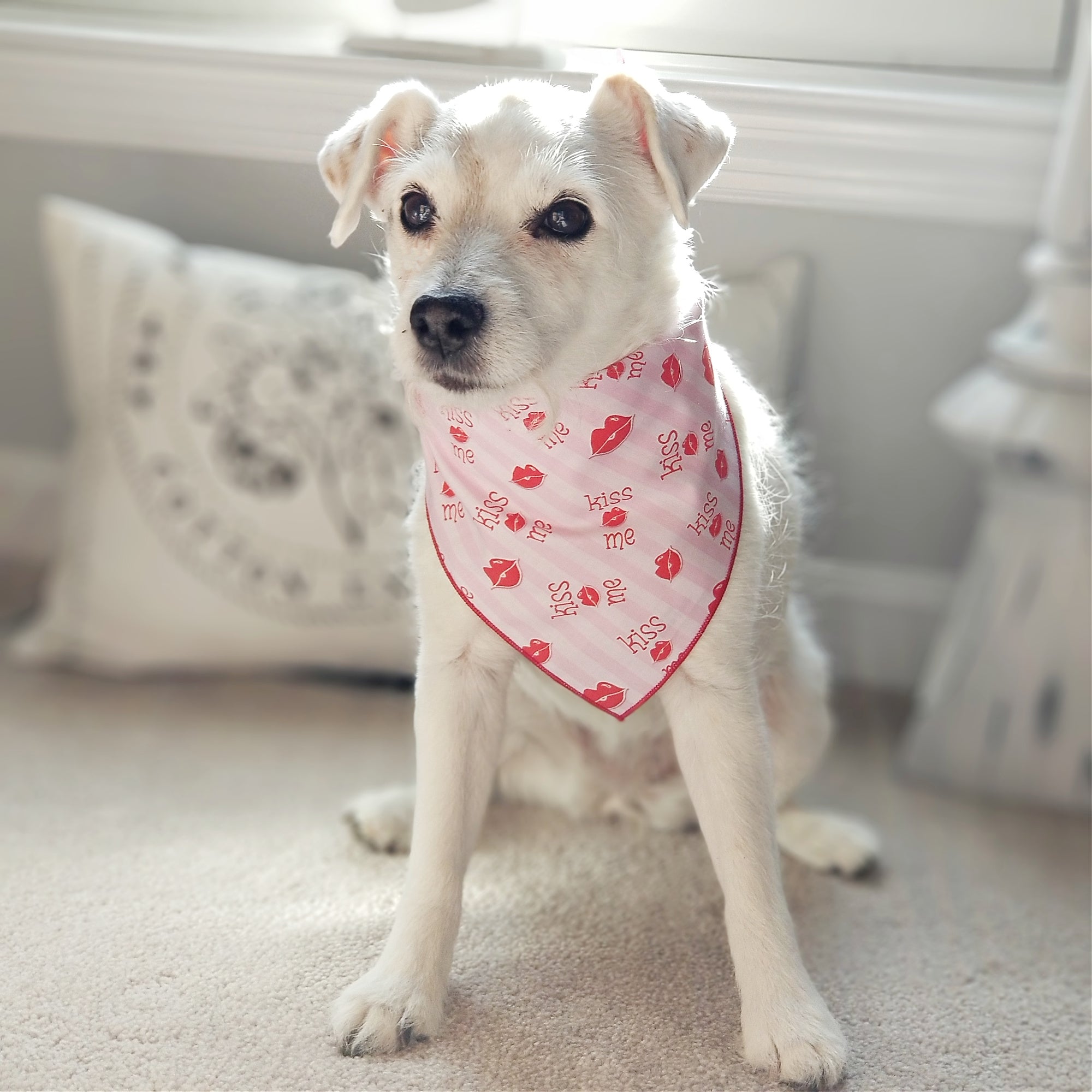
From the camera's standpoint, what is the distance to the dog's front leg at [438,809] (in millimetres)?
1192

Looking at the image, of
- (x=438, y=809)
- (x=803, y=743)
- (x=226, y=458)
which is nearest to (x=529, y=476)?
(x=438, y=809)

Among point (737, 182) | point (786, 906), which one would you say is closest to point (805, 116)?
point (737, 182)

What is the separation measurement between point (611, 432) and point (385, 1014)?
1.96 ft

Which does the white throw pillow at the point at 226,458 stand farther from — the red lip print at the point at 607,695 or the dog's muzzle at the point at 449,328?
the dog's muzzle at the point at 449,328

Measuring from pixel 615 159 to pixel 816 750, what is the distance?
74 centimetres

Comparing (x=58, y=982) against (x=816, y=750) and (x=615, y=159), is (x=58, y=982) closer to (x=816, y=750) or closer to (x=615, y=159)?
(x=816, y=750)

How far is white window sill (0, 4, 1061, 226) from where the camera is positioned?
4.30 feet

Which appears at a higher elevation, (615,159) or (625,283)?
(615,159)

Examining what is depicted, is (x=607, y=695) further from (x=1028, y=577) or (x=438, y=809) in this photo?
(x=1028, y=577)

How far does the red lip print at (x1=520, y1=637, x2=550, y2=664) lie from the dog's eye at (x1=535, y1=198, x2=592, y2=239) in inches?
15.5

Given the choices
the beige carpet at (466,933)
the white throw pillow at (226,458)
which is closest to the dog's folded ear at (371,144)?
the white throw pillow at (226,458)

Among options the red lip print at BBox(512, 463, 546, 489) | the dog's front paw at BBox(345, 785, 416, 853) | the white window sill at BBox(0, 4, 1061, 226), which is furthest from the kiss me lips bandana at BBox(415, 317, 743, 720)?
the dog's front paw at BBox(345, 785, 416, 853)

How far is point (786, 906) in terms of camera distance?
3.99 feet

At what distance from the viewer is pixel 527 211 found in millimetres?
1142
